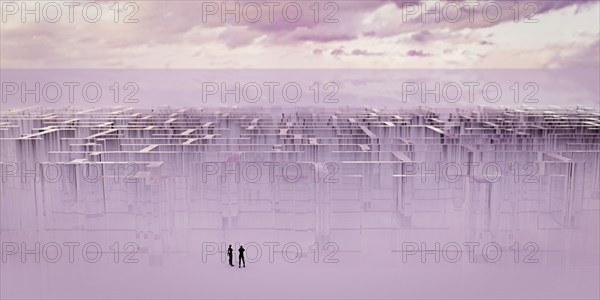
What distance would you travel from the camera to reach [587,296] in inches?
525

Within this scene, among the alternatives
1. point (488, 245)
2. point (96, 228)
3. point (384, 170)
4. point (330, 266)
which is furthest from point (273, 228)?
point (488, 245)

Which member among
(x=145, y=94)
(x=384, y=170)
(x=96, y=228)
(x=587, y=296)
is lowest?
(x=587, y=296)

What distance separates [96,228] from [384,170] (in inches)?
366

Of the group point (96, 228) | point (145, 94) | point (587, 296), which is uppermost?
point (145, 94)

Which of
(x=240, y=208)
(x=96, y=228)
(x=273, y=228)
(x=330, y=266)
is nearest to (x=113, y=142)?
(x=96, y=228)

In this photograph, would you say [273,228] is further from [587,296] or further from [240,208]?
[587,296]

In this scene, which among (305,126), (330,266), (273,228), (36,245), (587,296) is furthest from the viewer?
(305,126)

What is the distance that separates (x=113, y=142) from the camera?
1995 cm

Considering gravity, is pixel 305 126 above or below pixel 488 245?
above

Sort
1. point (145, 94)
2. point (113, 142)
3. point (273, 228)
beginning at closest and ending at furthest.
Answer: point (273, 228), point (113, 142), point (145, 94)

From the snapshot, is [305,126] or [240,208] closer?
[240,208]

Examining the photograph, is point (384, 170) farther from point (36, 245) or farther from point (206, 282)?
point (36, 245)

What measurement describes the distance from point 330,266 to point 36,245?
9.05 metres

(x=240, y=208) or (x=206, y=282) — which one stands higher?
(x=240, y=208)
